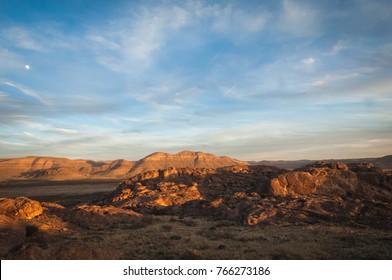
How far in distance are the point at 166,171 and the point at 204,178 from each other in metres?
5.74

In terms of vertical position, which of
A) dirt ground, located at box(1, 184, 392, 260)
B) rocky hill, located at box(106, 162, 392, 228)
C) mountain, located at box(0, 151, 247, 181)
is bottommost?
dirt ground, located at box(1, 184, 392, 260)

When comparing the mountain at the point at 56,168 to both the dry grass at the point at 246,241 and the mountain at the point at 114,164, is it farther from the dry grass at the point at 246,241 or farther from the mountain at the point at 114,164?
the dry grass at the point at 246,241

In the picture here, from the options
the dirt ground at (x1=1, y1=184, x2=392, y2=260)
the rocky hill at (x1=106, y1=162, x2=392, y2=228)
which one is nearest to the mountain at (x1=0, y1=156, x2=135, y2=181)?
the rocky hill at (x1=106, y1=162, x2=392, y2=228)

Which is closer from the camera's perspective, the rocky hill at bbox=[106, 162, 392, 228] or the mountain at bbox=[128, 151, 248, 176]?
the rocky hill at bbox=[106, 162, 392, 228]


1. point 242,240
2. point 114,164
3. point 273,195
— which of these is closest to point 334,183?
point 273,195

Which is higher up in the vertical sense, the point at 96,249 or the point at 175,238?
the point at 96,249

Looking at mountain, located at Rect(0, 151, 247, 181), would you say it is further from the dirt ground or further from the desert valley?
the dirt ground

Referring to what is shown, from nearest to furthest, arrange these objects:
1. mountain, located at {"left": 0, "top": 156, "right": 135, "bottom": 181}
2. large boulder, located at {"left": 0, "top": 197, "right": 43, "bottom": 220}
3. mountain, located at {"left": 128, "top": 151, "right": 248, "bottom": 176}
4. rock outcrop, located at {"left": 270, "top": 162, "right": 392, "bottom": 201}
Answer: large boulder, located at {"left": 0, "top": 197, "right": 43, "bottom": 220} → rock outcrop, located at {"left": 270, "top": 162, "right": 392, "bottom": 201} → mountain, located at {"left": 0, "top": 156, "right": 135, "bottom": 181} → mountain, located at {"left": 128, "top": 151, "right": 248, "bottom": 176}

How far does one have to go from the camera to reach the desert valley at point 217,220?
1323cm

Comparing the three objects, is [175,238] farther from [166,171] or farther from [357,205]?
[166,171]

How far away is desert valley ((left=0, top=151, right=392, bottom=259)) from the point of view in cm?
1323

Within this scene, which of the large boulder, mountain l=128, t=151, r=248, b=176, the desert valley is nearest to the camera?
the desert valley

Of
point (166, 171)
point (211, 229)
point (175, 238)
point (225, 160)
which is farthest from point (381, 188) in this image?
point (225, 160)
